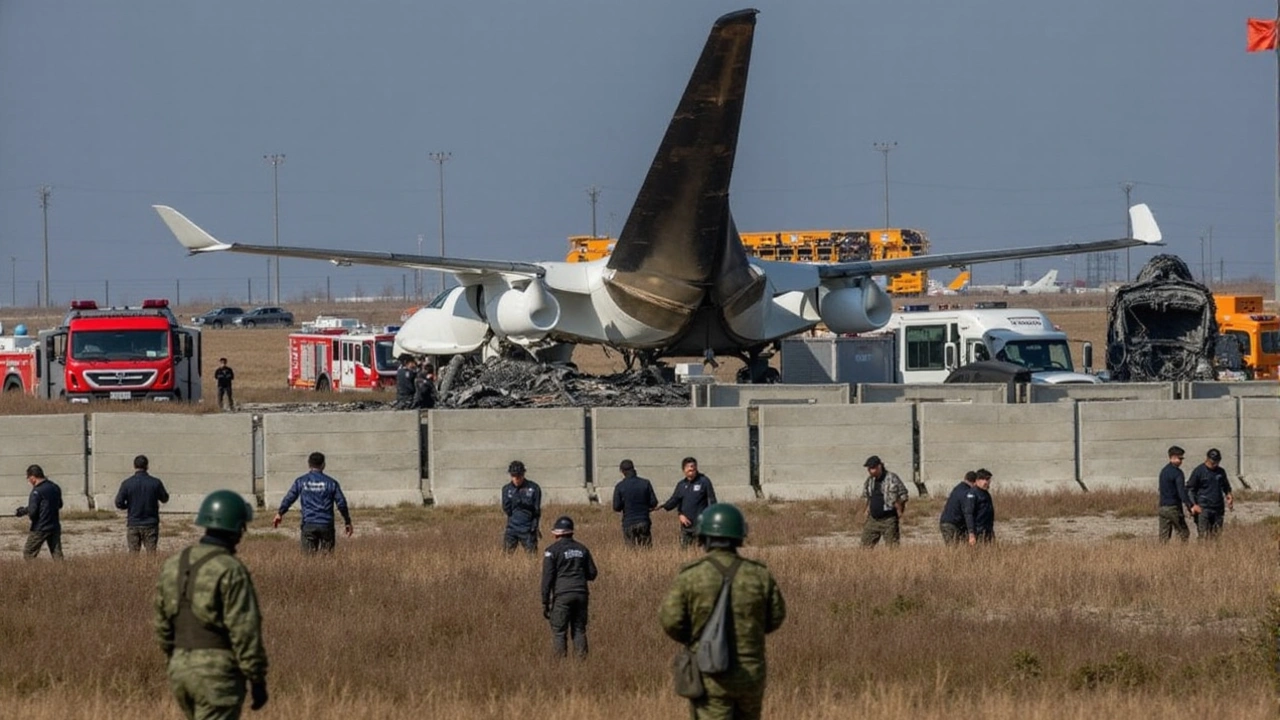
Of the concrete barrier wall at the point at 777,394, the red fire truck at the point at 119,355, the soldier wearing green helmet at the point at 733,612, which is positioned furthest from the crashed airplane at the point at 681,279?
the soldier wearing green helmet at the point at 733,612

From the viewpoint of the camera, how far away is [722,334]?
36.0 metres

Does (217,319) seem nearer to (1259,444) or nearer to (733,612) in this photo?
(1259,444)

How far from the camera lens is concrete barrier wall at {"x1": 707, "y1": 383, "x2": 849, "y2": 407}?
30469 mm

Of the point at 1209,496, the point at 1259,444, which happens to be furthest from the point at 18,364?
the point at 1209,496

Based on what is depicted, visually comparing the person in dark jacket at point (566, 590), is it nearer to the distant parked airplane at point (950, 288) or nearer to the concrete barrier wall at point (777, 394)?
the concrete barrier wall at point (777, 394)

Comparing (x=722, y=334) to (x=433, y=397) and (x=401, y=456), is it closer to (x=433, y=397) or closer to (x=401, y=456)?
(x=433, y=397)

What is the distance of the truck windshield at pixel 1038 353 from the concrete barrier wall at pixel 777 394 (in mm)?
9124

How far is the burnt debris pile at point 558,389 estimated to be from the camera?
33750mm

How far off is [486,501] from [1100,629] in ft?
43.0

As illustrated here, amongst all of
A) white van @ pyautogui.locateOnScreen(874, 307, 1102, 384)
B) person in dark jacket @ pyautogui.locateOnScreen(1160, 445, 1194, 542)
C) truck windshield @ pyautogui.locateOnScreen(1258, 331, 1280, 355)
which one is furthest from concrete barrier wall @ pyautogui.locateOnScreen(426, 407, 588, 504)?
truck windshield @ pyautogui.locateOnScreen(1258, 331, 1280, 355)

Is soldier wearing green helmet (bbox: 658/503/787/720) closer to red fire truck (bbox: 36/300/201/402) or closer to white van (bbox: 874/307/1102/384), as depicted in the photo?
white van (bbox: 874/307/1102/384)

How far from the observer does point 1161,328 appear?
39.8 metres

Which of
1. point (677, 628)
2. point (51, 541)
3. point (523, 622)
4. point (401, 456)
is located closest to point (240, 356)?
point (401, 456)

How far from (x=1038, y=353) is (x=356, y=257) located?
14285mm
